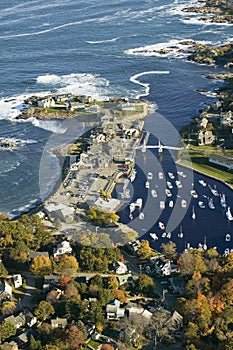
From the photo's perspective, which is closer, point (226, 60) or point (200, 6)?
point (226, 60)

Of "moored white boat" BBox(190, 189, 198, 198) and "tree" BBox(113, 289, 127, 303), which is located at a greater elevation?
"tree" BBox(113, 289, 127, 303)

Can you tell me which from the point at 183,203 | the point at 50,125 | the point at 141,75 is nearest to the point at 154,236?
the point at 183,203

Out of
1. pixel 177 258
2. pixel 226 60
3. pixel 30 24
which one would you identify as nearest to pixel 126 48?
pixel 226 60

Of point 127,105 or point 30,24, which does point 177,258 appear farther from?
point 30,24

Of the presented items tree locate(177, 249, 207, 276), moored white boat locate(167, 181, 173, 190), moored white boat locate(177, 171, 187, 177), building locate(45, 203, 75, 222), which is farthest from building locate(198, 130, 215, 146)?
tree locate(177, 249, 207, 276)

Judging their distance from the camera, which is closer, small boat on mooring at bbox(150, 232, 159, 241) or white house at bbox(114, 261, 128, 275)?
white house at bbox(114, 261, 128, 275)

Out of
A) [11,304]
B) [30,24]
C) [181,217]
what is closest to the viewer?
[11,304]

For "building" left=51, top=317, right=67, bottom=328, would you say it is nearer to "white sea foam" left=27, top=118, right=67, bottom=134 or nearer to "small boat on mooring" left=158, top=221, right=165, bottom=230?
"small boat on mooring" left=158, top=221, right=165, bottom=230
